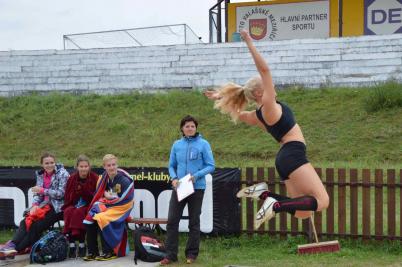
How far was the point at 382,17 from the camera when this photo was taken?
69.9ft

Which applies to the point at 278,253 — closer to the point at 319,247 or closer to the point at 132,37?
the point at 319,247

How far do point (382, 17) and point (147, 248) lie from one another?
17.0 m

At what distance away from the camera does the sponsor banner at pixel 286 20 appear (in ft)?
72.3

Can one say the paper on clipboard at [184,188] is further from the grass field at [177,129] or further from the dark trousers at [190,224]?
the grass field at [177,129]

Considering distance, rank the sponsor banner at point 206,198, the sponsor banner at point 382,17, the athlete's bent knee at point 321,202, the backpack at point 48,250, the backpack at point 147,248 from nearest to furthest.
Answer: the athlete's bent knee at point 321,202, the backpack at point 147,248, the backpack at point 48,250, the sponsor banner at point 206,198, the sponsor banner at point 382,17

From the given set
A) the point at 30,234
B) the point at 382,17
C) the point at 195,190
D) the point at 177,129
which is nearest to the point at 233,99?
the point at 195,190

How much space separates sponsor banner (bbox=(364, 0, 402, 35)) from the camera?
2094 centimetres

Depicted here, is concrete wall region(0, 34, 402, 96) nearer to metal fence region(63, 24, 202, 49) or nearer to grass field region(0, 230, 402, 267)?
metal fence region(63, 24, 202, 49)

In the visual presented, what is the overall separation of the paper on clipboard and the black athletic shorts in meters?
2.01

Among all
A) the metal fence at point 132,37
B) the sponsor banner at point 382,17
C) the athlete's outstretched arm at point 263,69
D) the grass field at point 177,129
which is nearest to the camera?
the athlete's outstretched arm at point 263,69

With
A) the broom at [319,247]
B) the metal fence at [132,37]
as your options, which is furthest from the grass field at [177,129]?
the broom at [319,247]

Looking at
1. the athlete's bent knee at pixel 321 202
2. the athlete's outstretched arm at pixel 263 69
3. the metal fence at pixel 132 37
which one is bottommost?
the athlete's bent knee at pixel 321 202

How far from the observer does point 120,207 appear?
24.3 ft

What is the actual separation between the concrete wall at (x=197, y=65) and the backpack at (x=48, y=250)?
10938 mm
